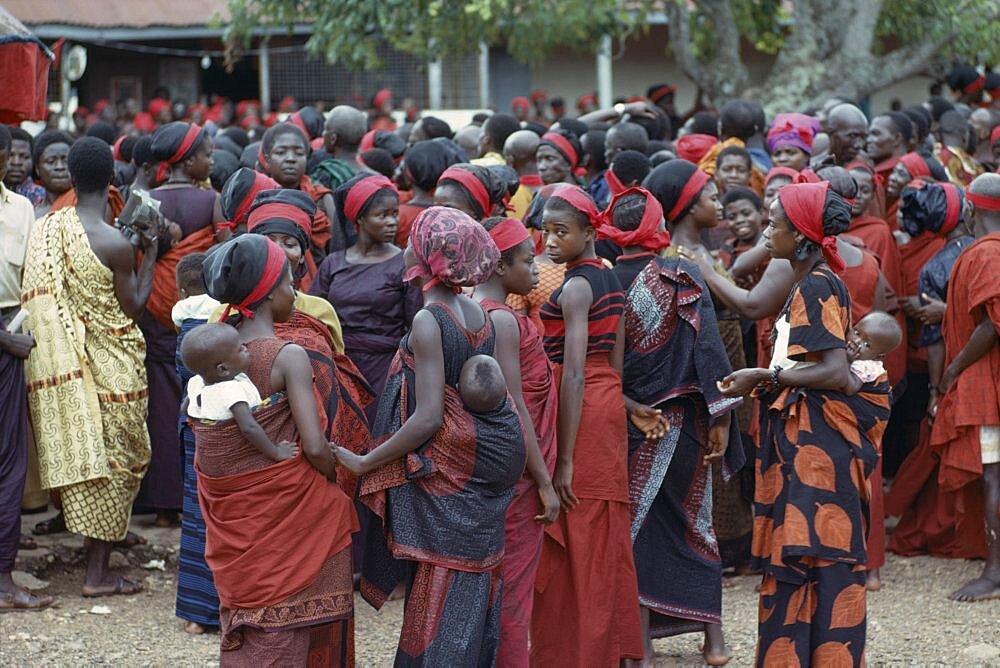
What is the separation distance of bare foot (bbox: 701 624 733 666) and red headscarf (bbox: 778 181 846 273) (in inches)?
65.8

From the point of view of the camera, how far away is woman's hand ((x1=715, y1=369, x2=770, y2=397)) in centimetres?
484

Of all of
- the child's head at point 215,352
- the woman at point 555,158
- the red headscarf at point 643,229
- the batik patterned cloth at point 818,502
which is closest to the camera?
the child's head at point 215,352

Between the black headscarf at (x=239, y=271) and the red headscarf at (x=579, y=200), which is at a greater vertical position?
the red headscarf at (x=579, y=200)

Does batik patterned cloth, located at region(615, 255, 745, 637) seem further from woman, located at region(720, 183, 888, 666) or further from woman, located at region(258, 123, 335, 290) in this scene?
woman, located at region(258, 123, 335, 290)

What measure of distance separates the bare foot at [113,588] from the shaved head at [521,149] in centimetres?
330

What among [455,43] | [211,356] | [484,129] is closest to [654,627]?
[211,356]

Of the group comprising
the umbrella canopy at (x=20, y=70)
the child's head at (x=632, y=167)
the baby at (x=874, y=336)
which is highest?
the umbrella canopy at (x=20, y=70)

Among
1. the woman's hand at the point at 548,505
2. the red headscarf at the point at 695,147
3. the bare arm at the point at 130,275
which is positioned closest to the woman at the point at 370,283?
the bare arm at the point at 130,275

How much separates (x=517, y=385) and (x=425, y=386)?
39cm

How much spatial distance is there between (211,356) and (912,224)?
15.0 feet

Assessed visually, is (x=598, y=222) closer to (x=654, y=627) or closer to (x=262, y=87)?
(x=654, y=627)

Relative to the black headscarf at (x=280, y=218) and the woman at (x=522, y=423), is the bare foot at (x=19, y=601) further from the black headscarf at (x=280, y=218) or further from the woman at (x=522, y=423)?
the woman at (x=522, y=423)

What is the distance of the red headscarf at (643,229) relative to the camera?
520 cm

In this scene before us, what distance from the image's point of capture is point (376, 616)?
20.1 ft
